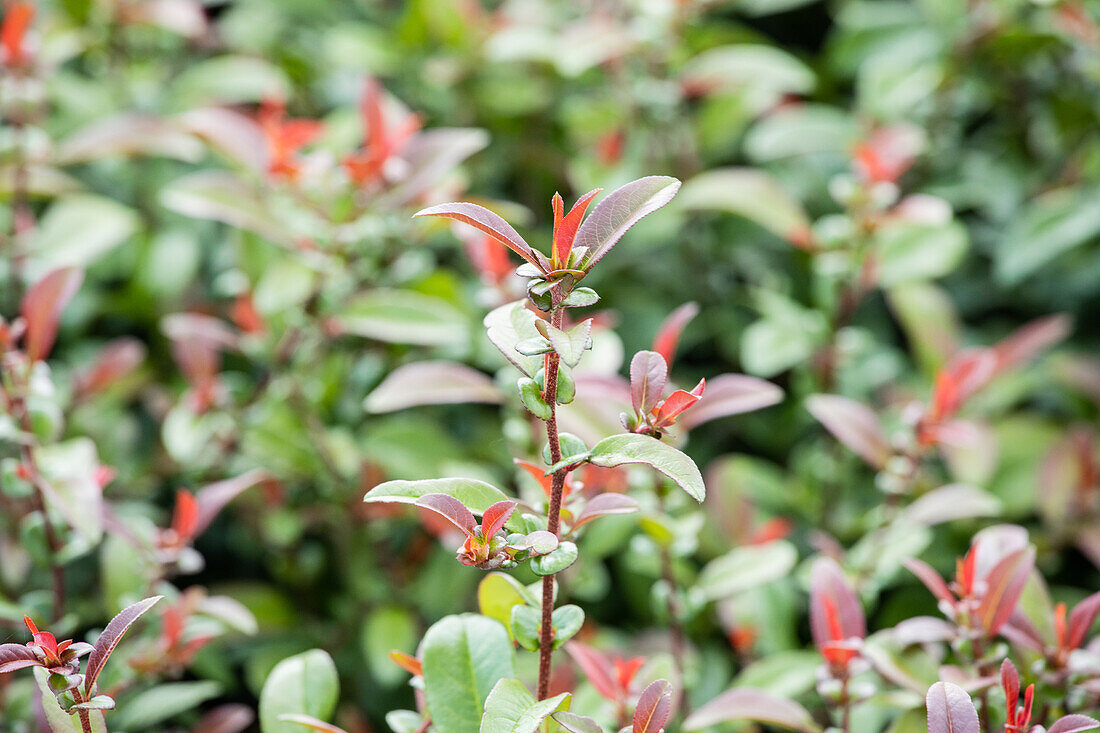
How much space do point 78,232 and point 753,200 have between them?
A: 861mm

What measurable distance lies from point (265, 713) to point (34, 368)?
386mm

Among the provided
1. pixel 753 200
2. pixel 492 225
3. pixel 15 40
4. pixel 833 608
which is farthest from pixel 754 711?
pixel 15 40

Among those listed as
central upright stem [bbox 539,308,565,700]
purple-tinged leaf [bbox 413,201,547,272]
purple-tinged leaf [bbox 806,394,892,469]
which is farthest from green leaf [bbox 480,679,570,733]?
purple-tinged leaf [bbox 806,394,892,469]

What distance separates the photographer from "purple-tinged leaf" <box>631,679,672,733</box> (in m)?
0.60

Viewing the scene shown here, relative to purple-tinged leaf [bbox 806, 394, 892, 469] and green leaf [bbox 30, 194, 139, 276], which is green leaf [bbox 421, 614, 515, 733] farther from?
green leaf [bbox 30, 194, 139, 276]

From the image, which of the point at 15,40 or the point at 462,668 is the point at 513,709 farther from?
the point at 15,40

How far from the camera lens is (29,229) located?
3.71ft

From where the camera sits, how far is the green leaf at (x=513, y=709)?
1.83 ft

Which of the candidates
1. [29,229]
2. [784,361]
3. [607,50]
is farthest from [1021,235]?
[29,229]

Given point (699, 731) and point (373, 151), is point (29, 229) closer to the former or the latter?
point (373, 151)

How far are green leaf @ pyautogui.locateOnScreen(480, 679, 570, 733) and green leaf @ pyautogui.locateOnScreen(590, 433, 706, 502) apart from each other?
16 cm

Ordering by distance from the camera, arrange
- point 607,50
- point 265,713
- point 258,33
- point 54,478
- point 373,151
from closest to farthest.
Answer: point 265,713 < point 54,478 < point 373,151 < point 607,50 < point 258,33

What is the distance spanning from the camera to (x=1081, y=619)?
0.74 m

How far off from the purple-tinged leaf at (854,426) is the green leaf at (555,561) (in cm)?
48
